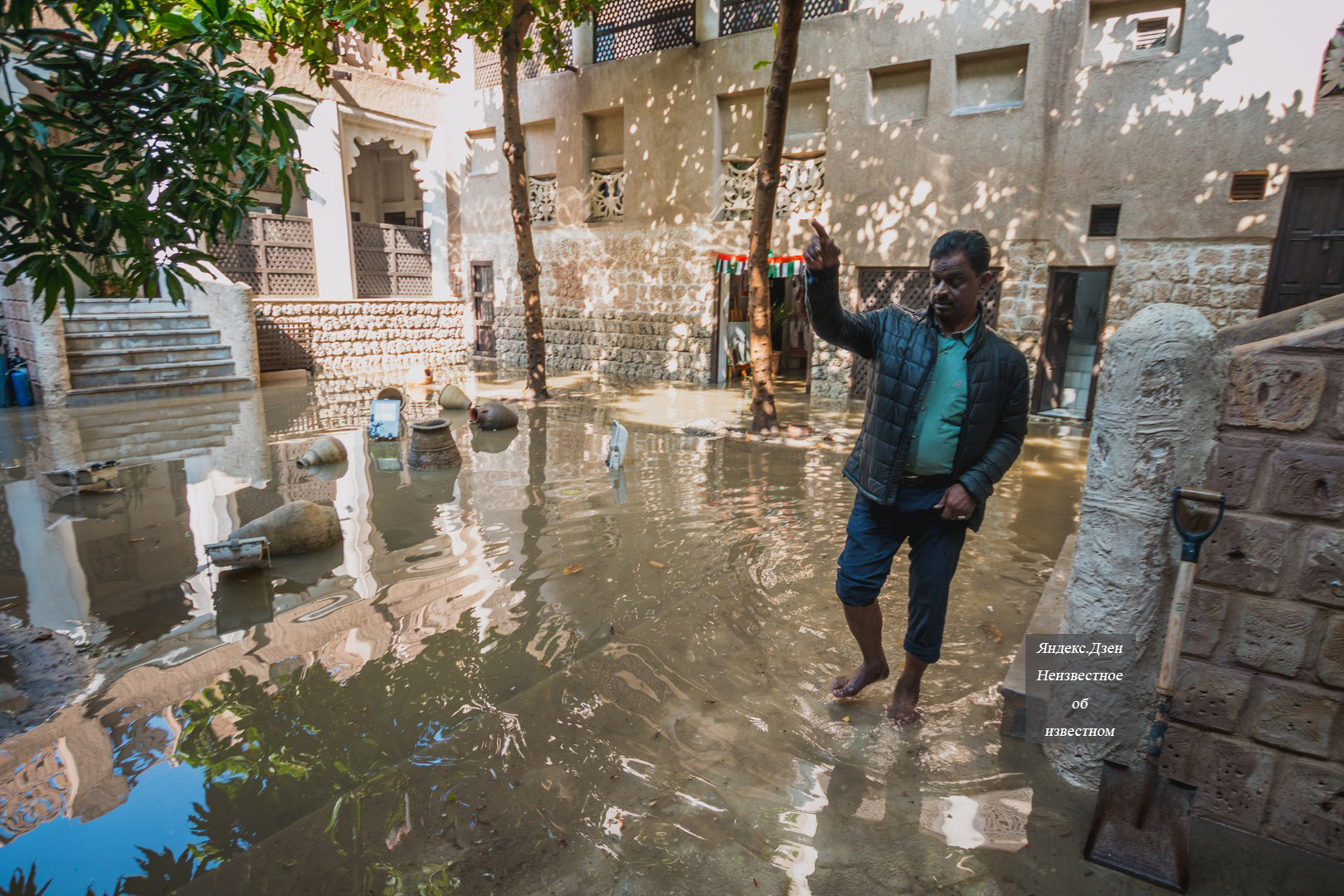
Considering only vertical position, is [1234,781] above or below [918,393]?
below

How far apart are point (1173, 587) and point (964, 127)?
9.94 metres

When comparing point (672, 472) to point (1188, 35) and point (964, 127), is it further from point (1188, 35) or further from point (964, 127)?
point (1188, 35)

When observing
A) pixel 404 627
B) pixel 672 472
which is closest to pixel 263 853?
pixel 404 627

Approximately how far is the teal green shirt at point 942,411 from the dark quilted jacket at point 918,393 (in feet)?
0.08

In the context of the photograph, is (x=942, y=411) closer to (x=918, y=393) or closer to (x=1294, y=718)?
(x=918, y=393)

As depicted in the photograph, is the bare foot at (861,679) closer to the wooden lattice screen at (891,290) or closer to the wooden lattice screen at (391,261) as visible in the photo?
the wooden lattice screen at (891,290)

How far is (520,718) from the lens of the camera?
10.1 feet

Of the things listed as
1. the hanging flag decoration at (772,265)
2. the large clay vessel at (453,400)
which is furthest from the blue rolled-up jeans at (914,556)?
the hanging flag decoration at (772,265)

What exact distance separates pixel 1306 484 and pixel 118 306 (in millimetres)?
15477

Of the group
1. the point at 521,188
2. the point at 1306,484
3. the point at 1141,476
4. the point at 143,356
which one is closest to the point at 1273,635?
the point at 1306,484

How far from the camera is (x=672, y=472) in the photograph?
24.5ft

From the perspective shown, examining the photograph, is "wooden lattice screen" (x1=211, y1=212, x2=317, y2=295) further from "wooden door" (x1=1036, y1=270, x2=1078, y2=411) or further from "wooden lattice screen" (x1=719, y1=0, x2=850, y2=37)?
"wooden door" (x1=1036, y1=270, x2=1078, y2=411)

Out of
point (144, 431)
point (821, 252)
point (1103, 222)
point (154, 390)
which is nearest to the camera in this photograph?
point (821, 252)

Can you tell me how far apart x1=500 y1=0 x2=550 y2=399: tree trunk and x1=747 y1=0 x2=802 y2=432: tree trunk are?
3932mm
